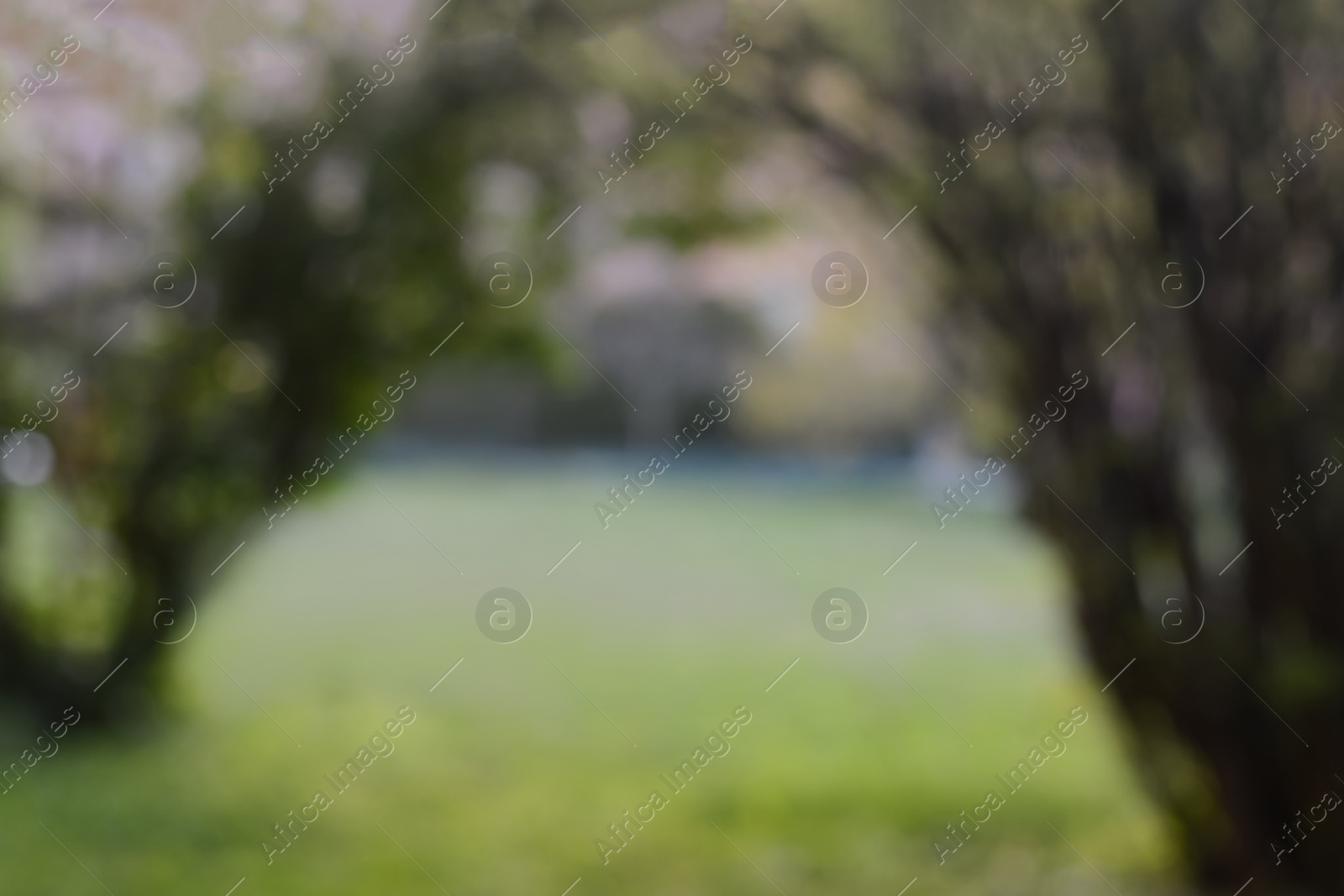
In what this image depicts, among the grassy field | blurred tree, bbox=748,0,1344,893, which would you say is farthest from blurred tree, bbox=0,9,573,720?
blurred tree, bbox=748,0,1344,893

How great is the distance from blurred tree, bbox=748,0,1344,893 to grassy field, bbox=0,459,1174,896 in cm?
15

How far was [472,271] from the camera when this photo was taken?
Answer: 1497 millimetres

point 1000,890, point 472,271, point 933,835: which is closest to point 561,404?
point 472,271

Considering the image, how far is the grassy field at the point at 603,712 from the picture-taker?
1474 mm

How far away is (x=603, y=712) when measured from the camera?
5.54 ft

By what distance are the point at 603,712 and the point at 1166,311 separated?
1.09m

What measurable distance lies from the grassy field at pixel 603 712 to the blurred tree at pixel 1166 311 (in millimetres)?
148

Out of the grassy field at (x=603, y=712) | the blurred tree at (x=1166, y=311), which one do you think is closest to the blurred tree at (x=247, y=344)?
the grassy field at (x=603, y=712)

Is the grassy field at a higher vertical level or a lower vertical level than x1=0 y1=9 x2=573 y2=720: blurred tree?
lower

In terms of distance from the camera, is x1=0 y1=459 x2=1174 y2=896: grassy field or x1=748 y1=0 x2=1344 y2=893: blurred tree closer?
x1=748 y1=0 x2=1344 y2=893: blurred tree

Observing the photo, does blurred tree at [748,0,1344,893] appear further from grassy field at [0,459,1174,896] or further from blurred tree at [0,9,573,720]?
blurred tree at [0,9,573,720]

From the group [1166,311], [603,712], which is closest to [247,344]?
[603,712]

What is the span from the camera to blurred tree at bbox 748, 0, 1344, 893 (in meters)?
1.22

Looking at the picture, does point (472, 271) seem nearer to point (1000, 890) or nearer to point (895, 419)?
point (895, 419)
